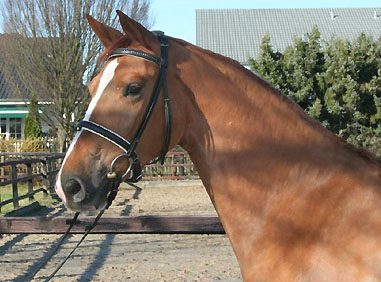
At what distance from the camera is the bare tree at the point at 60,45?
20500 millimetres

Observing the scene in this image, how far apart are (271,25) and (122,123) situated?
32.0 m

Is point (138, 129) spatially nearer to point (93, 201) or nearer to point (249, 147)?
point (93, 201)

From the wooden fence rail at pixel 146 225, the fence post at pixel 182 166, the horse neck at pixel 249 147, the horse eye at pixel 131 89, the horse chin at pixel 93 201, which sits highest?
the horse eye at pixel 131 89

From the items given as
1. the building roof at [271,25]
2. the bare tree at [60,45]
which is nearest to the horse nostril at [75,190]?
the bare tree at [60,45]

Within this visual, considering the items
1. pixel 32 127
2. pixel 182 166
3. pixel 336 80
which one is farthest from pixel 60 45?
pixel 336 80

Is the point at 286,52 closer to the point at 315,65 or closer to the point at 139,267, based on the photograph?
the point at 315,65

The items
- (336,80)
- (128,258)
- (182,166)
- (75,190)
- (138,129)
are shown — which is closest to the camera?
(75,190)

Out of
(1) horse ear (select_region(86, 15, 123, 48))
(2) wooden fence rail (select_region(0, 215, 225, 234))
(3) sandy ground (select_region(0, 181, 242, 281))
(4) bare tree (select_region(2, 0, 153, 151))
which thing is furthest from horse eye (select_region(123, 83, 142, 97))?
(4) bare tree (select_region(2, 0, 153, 151))

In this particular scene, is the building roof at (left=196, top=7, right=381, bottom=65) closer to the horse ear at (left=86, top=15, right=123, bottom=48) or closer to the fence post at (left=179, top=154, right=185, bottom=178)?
the fence post at (left=179, top=154, right=185, bottom=178)

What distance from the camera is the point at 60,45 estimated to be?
2089 centimetres

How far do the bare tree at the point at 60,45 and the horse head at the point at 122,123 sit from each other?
19.1 metres

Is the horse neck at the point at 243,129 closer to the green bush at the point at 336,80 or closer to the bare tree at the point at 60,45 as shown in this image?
the green bush at the point at 336,80

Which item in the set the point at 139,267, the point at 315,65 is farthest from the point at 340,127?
the point at 139,267

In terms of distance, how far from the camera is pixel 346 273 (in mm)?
1708
